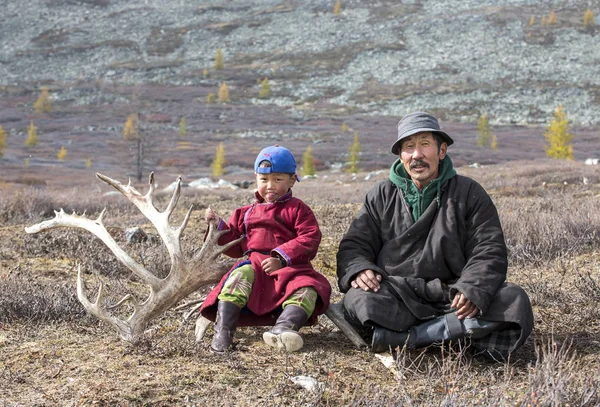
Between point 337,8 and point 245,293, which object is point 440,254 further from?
point 337,8

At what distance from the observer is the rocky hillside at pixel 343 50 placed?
6631 centimetres

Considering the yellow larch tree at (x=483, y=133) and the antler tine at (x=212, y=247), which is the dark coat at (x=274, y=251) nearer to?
the antler tine at (x=212, y=247)

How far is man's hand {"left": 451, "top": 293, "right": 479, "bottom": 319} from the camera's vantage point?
149 inches

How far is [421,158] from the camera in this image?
4098 millimetres

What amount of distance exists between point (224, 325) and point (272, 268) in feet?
1.39

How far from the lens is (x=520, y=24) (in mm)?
88875

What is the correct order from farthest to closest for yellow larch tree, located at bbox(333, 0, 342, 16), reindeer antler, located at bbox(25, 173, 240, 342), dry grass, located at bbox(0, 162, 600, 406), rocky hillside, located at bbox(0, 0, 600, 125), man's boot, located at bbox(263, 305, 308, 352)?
yellow larch tree, located at bbox(333, 0, 342, 16) → rocky hillside, located at bbox(0, 0, 600, 125) → reindeer antler, located at bbox(25, 173, 240, 342) → man's boot, located at bbox(263, 305, 308, 352) → dry grass, located at bbox(0, 162, 600, 406)

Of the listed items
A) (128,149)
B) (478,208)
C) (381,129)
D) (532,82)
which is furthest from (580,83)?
(478,208)

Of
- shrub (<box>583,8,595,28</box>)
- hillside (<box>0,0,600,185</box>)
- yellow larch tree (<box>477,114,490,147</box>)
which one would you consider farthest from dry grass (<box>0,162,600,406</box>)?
shrub (<box>583,8,595,28</box>)

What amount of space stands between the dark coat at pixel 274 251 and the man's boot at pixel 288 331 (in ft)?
0.42

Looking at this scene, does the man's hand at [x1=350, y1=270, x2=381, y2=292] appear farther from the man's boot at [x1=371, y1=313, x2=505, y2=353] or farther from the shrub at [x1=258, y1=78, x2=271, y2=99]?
the shrub at [x1=258, y1=78, x2=271, y2=99]

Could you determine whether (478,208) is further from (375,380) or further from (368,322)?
(375,380)

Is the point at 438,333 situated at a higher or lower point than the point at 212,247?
lower

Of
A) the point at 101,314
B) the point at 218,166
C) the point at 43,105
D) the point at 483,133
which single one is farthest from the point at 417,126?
the point at 43,105
